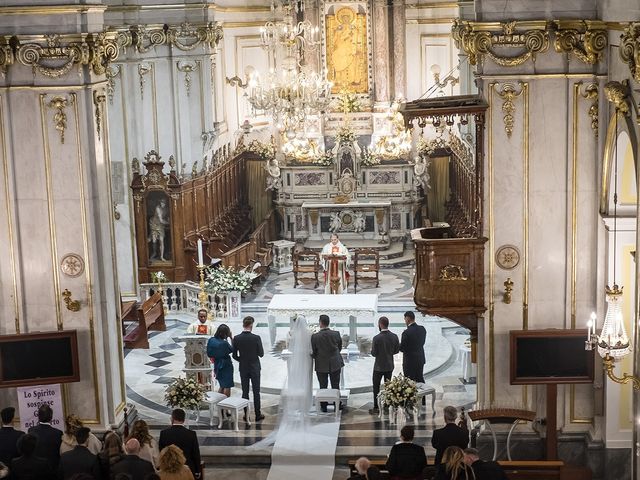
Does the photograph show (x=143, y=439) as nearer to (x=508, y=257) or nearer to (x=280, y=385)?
(x=508, y=257)

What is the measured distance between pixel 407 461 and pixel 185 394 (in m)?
4.74

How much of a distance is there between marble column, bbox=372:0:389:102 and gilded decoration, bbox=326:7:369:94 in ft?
0.83

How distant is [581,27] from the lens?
13.9 metres

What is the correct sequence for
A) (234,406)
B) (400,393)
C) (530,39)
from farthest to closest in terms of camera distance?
(234,406)
(400,393)
(530,39)

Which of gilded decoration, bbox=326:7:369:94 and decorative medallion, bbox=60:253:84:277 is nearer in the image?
decorative medallion, bbox=60:253:84:277

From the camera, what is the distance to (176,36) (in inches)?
944

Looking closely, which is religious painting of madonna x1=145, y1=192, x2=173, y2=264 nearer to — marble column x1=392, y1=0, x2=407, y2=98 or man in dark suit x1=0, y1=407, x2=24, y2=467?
marble column x1=392, y1=0, x2=407, y2=98

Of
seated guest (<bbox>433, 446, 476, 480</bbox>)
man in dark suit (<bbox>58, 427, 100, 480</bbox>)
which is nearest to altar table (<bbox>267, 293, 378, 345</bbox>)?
man in dark suit (<bbox>58, 427, 100, 480</bbox>)

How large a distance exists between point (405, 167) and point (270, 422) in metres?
12.9

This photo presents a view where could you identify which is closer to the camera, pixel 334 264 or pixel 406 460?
pixel 406 460

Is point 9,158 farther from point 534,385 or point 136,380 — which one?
point 534,385

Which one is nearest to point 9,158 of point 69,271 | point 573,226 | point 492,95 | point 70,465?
point 69,271

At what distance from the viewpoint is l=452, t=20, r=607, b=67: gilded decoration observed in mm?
13906

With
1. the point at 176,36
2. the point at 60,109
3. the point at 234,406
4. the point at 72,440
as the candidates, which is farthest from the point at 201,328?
the point at 176,36
